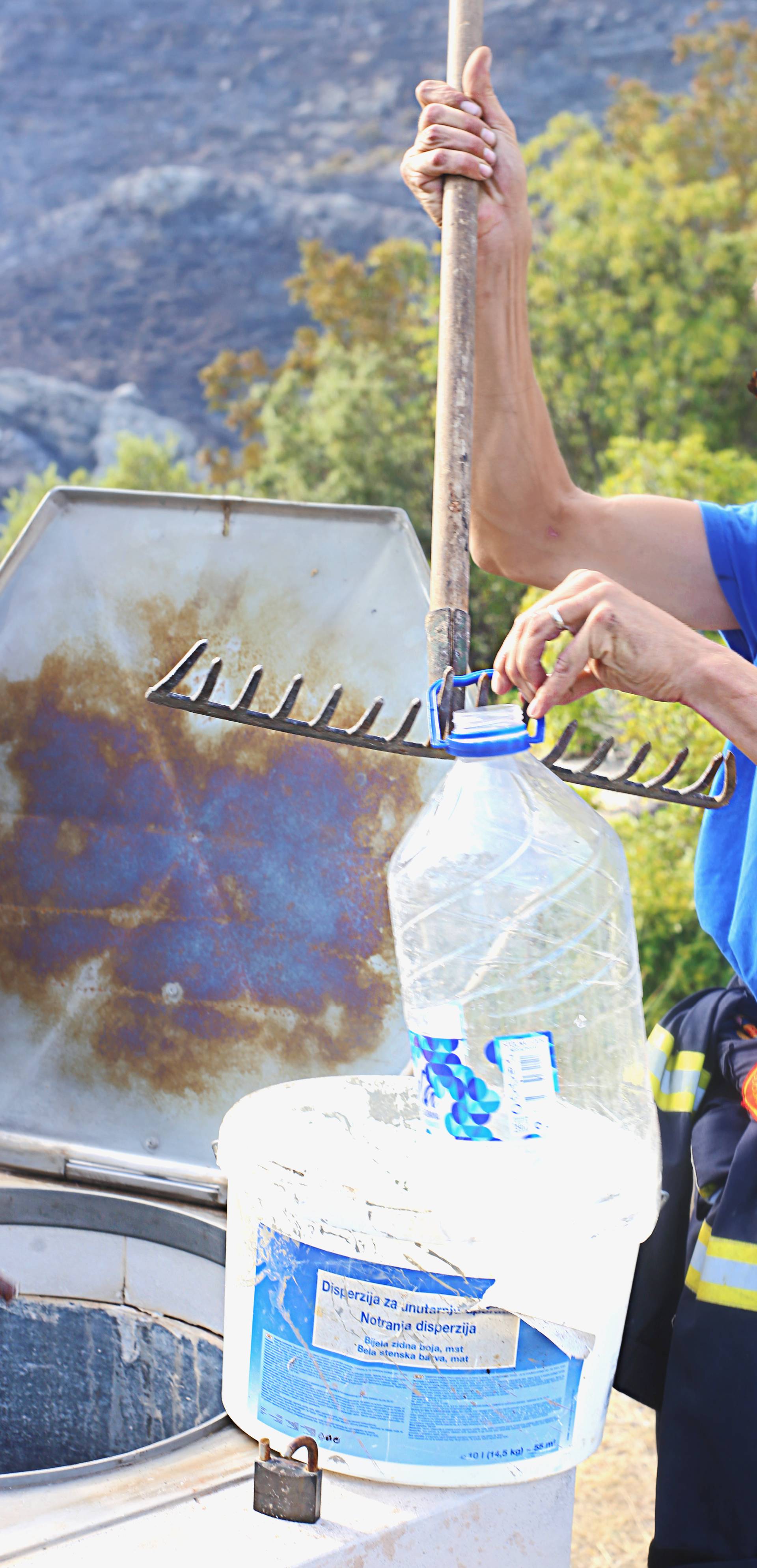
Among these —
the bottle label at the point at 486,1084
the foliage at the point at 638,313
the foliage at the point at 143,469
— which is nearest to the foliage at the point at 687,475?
the bottle label at the point at 486,1084

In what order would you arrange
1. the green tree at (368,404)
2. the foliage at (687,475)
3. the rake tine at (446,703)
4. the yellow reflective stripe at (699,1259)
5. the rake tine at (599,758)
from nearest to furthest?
1. the rake tine at (446,703)
2. the yellow reflective stripe at (699,1259)
3. the rake tine at (599,758)
4. the foliage at (687,475)
5. the green tree at (368,404)

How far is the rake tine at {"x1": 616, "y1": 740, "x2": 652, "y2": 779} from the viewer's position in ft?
5.33

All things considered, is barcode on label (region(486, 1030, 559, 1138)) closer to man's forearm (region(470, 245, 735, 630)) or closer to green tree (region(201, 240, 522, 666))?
man's forearm (region(470, 245, 735, 630))

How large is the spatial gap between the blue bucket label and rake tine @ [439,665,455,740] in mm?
536

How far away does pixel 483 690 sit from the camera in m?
1.60

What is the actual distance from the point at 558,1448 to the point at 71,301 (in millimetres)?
41619

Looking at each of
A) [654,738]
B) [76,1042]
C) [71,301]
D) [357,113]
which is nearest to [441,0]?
[357,113]

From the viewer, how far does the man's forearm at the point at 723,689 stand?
4.37 feet

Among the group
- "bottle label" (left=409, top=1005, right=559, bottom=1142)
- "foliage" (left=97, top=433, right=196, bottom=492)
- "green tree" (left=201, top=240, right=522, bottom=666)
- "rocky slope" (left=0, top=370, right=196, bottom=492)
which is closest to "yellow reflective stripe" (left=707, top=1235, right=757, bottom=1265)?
"bottle label" (left=409, top=1005, right=559, bottom=1142)

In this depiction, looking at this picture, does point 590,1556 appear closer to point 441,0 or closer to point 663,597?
point 663,597

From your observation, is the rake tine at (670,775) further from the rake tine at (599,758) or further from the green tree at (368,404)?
the green tree at (368,404)

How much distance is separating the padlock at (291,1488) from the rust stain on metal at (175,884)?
2.50 feet

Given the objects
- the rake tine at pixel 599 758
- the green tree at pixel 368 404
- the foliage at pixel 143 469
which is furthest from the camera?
the foliage at pixel 143 469

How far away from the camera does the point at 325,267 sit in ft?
77.6
